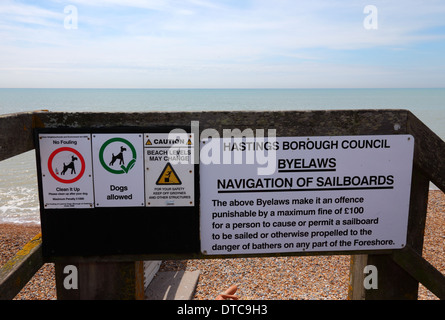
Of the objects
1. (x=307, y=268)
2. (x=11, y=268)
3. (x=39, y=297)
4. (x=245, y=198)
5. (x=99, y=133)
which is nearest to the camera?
(x=11, y=268)

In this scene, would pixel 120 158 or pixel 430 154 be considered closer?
pixel 120 158

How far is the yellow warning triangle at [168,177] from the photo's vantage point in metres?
2.31

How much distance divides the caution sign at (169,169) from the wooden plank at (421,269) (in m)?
1.55

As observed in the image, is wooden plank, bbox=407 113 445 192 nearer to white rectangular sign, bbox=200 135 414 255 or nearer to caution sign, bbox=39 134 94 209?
white rectangular sign, bbox=200 135 414 255

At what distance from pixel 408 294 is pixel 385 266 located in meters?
0.27

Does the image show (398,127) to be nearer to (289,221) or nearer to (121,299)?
(289,221)

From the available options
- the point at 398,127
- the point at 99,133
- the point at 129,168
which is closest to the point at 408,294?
the point at 398,127

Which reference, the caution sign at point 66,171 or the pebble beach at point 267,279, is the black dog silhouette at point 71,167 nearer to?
the caution sign at point 66,171

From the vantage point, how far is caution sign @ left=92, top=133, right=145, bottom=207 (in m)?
2.27

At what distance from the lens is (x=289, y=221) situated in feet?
8.02

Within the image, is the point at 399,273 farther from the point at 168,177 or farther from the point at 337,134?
the point at 168,177

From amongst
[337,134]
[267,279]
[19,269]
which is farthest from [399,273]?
[267,279]

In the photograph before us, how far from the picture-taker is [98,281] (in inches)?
92.5

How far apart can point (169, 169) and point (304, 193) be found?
93 cm
